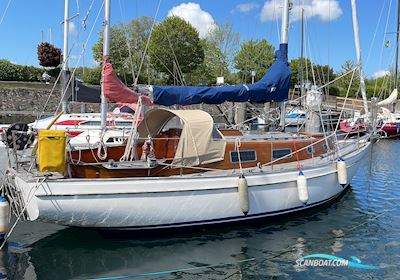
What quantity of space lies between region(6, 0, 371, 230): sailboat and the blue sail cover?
0.02 meters

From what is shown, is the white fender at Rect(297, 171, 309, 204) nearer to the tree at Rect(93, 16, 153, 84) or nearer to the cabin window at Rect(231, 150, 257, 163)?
the cabin window at Rect(231, 150, 257, 163)

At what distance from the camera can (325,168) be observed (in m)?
10.4

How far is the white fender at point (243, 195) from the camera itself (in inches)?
334

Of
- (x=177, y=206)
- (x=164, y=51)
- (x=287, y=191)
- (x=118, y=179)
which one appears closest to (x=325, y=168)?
(x=287, y=191)

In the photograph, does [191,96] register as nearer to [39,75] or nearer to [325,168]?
[325,168]

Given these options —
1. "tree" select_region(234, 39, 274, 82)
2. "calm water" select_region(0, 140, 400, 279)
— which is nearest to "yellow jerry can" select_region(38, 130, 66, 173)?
"calm water" select_region(0, 140, 400, 279)

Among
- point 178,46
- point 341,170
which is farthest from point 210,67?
point 341,170

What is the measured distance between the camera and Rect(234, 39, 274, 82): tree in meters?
52.8

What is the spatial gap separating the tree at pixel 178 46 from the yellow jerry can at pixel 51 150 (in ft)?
120

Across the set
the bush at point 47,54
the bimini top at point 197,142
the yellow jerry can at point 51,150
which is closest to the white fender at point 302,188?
the bimini top at point 197,142

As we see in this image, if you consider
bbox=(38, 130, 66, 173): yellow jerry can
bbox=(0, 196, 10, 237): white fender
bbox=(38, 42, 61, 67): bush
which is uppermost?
bbox=(38, 42, 61, 67): bush

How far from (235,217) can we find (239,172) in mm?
937

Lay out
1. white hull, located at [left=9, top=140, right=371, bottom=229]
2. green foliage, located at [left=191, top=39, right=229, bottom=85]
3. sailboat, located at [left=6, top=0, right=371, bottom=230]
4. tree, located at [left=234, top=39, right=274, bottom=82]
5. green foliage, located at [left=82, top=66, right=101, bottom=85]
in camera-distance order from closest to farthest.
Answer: white hull, located at [left=9, top=140, right=371, bottom=229], sailboat, located at [left=6, top=0, right=371, bottom=230], green foliage, located at [left=82, top=66, right=101, bottom=85], green foliage, located at [left=191, top=39, right=229, bottom=85], tree, located at [left=234, top=39, right=274, bottom=82]

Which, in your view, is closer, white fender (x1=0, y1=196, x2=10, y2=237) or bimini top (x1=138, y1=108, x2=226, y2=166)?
white fender (x1=0, y1=196, x2=10, y2=237)
